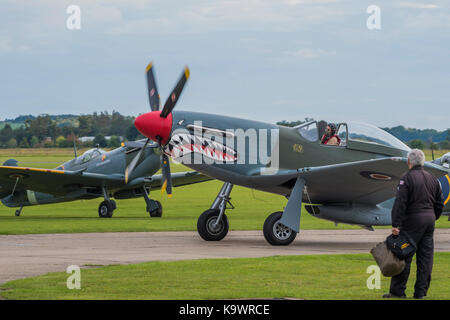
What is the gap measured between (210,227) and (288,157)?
229 cm

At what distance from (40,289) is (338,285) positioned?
11.6 ft

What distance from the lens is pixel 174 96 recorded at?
1456 cm

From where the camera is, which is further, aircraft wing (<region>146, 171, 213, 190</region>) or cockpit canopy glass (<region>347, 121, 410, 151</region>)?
aircraft wing (<region>146, 171, 213, 190</region>)

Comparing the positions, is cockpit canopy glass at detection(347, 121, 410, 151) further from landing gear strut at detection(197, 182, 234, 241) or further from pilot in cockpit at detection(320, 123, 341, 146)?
landing gear strut at detection(197, 182, 234, 241)

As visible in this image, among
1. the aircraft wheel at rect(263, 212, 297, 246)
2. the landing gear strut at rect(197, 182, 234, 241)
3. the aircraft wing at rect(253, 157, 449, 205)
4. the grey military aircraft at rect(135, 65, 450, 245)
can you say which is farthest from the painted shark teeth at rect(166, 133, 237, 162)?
the aircraft wheel at rect(263, 212, 297, 246)

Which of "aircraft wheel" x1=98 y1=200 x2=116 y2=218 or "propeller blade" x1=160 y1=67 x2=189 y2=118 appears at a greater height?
"propeller blade" x1=160 y1=67 x2=189 y2=118

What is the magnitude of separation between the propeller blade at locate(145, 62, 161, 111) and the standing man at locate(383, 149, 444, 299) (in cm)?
922

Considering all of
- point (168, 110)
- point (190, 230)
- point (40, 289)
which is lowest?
point (190, 230)

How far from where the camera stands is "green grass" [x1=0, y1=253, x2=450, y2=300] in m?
8.48

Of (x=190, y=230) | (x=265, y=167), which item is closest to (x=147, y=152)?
(x=190, y=230)

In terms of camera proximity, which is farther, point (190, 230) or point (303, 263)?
point (190, 230)
